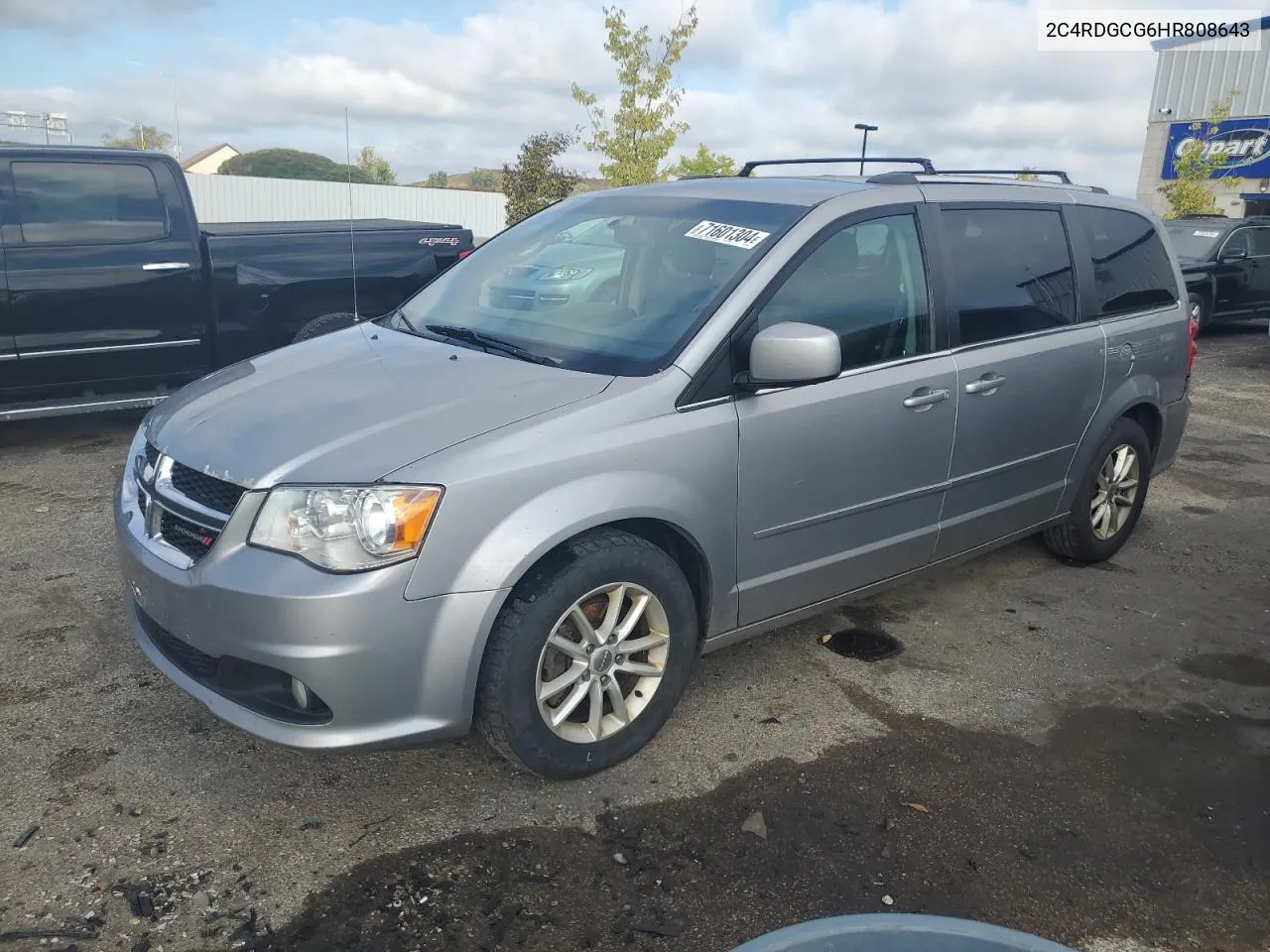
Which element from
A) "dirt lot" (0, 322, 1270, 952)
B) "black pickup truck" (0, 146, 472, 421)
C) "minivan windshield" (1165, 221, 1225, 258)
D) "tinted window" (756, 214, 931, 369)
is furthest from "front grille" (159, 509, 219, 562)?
"minivan windshield" (1165, 221, 1225, 258)

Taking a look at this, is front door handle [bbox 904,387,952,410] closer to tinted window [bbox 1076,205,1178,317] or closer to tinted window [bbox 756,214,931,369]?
tinted window [bbox 756,214,931,369]

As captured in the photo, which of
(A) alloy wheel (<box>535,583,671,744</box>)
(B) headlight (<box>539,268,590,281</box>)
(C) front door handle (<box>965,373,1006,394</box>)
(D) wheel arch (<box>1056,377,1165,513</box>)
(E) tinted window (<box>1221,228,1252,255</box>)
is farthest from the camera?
(E) tinted window (<box>1221,228,1252,255</box>)

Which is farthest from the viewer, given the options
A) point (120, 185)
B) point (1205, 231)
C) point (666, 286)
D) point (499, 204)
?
point (499, 204)

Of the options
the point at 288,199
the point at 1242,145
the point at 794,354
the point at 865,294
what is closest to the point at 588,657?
the point at 794,354

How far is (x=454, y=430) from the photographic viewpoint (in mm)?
2797

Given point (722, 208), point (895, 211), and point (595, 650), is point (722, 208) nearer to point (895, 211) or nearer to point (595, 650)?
point (895, 211)

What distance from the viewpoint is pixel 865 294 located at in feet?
12.0

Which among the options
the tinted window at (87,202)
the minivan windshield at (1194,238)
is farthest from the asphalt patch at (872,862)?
the minivan windshield at (1194,238)

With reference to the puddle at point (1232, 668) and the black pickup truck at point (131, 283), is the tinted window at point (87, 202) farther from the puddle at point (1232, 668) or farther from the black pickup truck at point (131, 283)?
the puddle at point (1232, 668)

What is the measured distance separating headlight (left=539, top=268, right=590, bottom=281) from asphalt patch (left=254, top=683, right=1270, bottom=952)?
187cm

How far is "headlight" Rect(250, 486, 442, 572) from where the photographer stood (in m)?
2.60

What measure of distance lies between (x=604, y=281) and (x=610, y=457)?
1030 millimetres

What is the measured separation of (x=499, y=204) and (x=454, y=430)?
28.6m

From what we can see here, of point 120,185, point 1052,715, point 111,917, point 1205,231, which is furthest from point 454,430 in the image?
point 1205,231
